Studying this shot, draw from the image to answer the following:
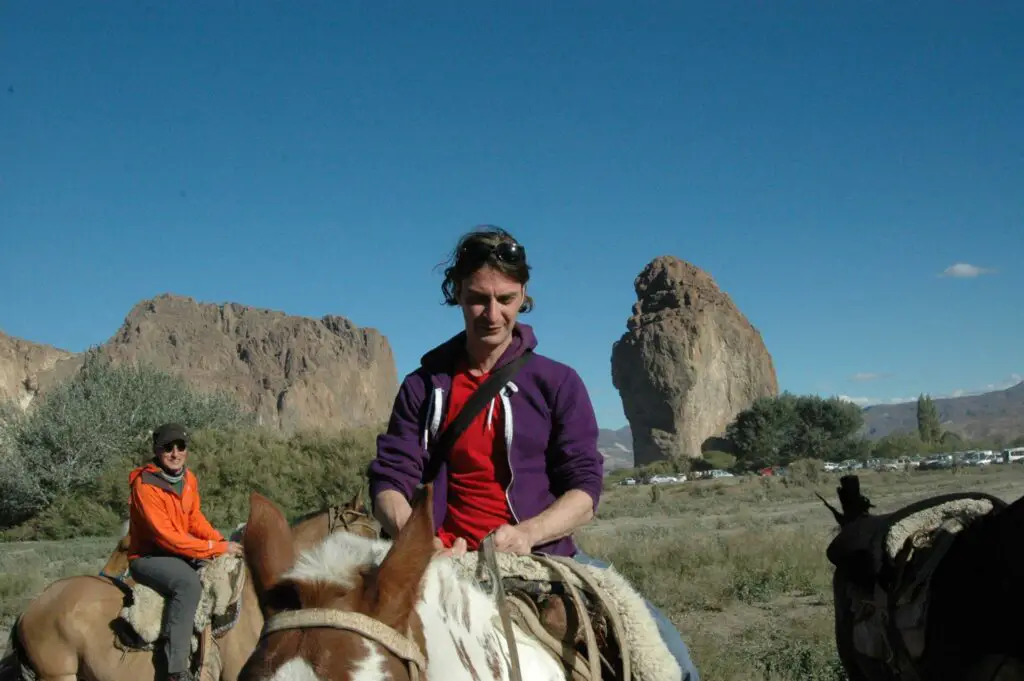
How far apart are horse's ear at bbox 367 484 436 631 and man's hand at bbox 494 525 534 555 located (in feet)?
2.00

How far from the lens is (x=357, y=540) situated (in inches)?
76.1

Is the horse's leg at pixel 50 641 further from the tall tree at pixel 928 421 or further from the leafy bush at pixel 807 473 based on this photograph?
the tall tree at pixel 928 421

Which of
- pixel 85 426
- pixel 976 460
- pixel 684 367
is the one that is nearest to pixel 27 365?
pixel 85 426

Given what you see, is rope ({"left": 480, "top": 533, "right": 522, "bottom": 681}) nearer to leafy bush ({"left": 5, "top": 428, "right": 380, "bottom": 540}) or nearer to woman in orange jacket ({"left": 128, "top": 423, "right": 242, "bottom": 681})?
woman in orange jacket ({"left": 128, "top": 423, "right": 242, "bottom": 681})

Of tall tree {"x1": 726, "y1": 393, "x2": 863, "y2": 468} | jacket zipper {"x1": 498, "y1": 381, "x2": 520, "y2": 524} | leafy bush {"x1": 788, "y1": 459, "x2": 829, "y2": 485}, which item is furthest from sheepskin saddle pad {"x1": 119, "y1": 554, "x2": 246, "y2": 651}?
tall tree {"x1": 726, "y1": 393, "x2": 863, "y2": 468}

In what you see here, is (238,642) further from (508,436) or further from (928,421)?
(928,421)

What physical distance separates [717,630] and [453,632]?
29.5ft

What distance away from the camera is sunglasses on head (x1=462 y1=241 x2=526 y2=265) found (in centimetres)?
268

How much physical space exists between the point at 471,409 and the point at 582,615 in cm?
71

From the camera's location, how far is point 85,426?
3033 centimetres

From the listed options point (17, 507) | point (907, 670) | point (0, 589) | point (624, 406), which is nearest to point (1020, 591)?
point (907, 670)

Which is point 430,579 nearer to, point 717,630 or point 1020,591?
point 1020,591

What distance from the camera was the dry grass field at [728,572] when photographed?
850cm

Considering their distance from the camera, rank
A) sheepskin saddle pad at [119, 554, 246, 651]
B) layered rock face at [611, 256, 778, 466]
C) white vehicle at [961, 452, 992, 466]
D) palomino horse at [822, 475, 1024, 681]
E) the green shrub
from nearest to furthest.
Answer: palomino horse at [822, 475, 1024, 681] < sheepskin saddle pad at [119, 554, 246, 651] < white vehicle at [961, 452, 992, 466] < the green shrub < layered rock face at [611, 256, 778, 466]
